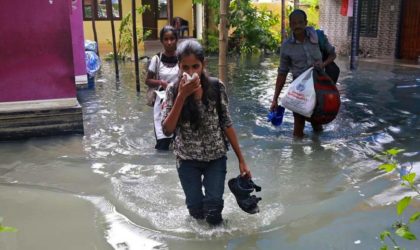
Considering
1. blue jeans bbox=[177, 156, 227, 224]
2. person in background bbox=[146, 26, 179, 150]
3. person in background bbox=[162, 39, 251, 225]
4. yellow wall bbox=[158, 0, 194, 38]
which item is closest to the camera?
person in background bbox=[162, 39, 251, 225]

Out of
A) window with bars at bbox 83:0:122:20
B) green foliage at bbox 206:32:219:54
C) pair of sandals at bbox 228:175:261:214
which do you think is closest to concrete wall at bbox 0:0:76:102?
pair of sandals at bbox 228:175:261:214

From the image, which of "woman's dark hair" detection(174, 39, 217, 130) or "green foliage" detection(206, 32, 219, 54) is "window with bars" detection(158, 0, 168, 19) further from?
"woman's dark hair" detection(174, 39, 217, 130)

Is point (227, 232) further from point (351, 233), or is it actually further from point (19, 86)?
point (19, 86)

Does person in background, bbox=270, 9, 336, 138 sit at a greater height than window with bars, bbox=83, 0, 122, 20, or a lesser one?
lesser

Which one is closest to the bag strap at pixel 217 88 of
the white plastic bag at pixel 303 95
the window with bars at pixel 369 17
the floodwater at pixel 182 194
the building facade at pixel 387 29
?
the floodwater at pixel 182 194

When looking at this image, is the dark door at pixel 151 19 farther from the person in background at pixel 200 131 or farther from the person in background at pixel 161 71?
the person in background at pixel 200 131

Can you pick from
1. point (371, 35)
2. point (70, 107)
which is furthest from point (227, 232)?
point (371, 35)

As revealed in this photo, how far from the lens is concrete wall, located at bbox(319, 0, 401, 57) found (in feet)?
56.0

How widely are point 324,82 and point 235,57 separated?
14.0 meters

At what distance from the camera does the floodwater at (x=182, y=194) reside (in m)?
3.83

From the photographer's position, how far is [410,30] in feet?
53.8

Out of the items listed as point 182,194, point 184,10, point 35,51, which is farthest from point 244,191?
point 184,10

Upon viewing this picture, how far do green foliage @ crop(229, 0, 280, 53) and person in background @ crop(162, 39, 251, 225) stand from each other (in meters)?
17.4

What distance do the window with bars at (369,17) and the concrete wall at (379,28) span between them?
0.68ft
